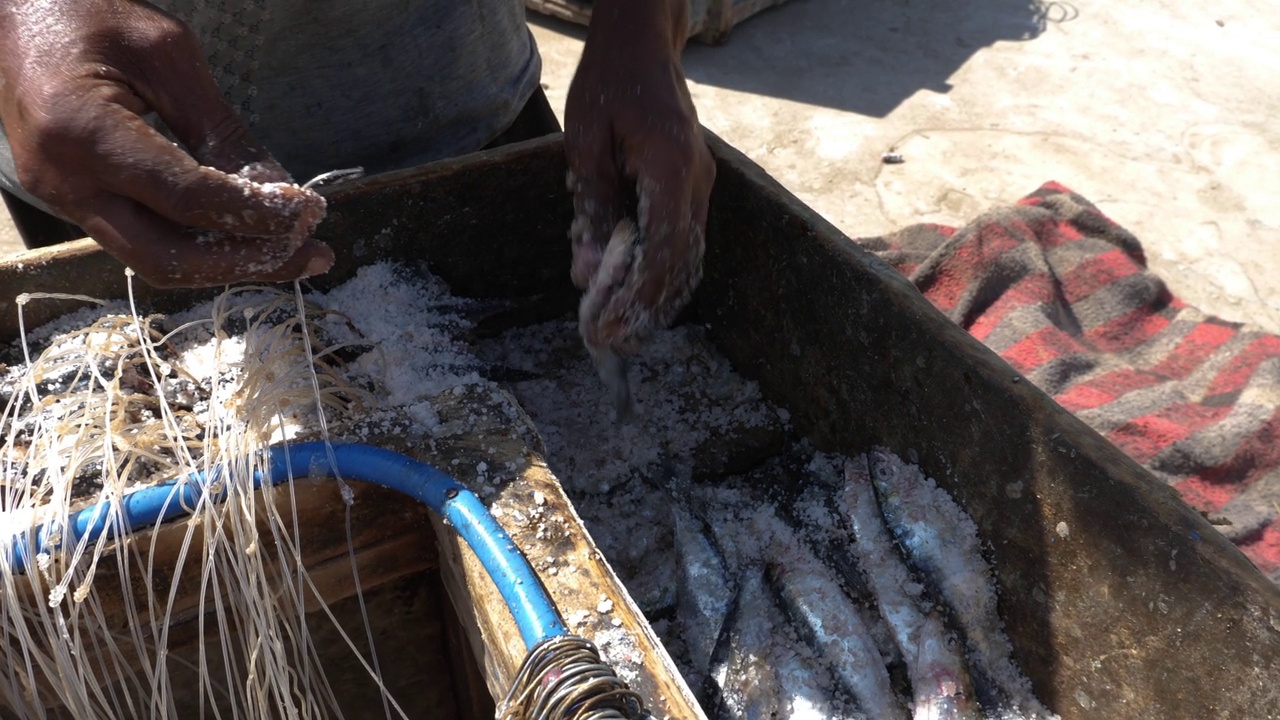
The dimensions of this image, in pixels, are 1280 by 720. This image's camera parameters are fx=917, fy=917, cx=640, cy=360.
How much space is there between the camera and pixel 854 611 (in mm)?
1991

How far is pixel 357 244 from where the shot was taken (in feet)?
7.55

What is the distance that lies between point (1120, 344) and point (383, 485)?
10.4 feet

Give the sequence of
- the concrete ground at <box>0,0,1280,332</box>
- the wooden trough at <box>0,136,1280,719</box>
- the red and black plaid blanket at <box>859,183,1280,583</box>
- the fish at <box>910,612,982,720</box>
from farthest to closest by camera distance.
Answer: the concrete ground at <box>0,0,1280,332</box>
the red and black plaid blanket at <box>859,183,1280,583</box>
the fish at <box>910,612,982,720</box>
the wooden trough at <box>0,136,1280,719</box>

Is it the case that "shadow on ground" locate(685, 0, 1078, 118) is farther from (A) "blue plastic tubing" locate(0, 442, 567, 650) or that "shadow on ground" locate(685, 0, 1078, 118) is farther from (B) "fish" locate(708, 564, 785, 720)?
(A) "blue plastic tubing" locate(0, 442, 567, 650)

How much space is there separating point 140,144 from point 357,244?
857 mm

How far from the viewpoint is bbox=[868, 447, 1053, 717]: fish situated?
74.4 inches

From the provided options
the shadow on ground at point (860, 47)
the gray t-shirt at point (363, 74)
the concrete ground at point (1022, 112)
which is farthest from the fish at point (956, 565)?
the shadow on ground at point (860, 47)

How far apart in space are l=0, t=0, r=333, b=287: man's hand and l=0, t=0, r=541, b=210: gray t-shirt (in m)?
0.43

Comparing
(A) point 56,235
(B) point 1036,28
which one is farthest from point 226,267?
(B) point 1036,28

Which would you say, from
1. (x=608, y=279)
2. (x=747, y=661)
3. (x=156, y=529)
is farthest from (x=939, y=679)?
(x=156, y=529)

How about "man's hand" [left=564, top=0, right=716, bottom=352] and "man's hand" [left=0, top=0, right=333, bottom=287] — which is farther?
"man's hand" [left=564, top=0, right=716, bottom=352]

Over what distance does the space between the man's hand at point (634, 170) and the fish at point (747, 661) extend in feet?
2.08

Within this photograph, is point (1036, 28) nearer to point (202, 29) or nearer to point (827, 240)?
point (827, 240)

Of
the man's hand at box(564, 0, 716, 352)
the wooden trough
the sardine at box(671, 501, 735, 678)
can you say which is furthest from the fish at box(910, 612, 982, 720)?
the man's hand at box(564, 0, 716, 352)
